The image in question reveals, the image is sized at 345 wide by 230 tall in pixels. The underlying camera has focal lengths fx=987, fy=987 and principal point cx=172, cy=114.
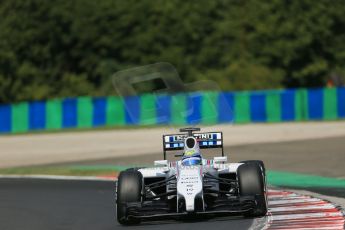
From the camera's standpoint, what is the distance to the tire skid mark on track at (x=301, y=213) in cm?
1267

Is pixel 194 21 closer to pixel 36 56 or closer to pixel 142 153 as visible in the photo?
pixel 36 56

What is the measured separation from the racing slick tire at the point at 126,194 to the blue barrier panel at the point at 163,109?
1.27m

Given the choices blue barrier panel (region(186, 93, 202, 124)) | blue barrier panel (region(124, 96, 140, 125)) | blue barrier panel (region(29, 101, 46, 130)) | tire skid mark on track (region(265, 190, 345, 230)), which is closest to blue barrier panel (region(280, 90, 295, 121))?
blue barrier panel (region(29, 101, 46, 130))

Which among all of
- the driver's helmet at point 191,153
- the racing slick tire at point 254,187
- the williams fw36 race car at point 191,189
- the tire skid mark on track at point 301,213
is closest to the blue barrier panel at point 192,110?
the williams fw36 race car at point 191,189

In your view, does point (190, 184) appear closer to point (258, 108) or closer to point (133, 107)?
point (133, 107)

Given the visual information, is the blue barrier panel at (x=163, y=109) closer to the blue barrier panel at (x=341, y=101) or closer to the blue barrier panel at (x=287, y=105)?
the blue barrier panel at (x=287, y=105)

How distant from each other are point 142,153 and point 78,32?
45.1 metres

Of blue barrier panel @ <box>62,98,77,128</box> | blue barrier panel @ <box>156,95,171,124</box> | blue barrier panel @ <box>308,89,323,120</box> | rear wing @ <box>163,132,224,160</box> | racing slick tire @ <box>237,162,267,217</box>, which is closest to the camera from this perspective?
racing slick tire @ <box>237,162,267,217</box>

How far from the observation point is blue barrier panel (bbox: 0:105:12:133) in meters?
53.2

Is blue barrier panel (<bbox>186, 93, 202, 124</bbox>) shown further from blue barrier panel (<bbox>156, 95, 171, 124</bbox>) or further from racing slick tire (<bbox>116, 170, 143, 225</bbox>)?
racing slick tire (<bbox>116, 170, 143, 225</bbox>)

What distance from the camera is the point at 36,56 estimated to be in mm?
75000

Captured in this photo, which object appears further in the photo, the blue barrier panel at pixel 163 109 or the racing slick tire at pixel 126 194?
the blue barrier panel at pixel 163 109

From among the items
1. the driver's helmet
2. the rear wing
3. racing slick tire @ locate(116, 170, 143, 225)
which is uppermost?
the rear wing

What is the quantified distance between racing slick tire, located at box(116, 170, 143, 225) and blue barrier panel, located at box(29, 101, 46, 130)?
40.5 meters
